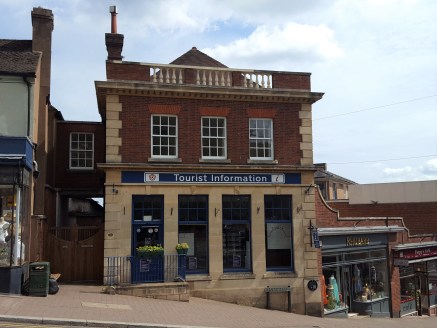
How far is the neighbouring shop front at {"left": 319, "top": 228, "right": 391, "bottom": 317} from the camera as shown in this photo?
64.8 ft

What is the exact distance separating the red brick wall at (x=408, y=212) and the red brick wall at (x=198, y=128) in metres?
12.8

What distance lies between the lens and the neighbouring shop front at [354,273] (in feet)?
64.8

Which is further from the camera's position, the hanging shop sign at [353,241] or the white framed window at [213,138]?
the hanging shop sign at [353,241]

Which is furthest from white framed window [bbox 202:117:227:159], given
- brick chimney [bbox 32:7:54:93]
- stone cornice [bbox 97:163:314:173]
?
brick chimney [bbox 32:7:54:93]

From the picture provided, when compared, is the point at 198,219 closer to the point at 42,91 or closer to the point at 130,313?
the point at 130,313

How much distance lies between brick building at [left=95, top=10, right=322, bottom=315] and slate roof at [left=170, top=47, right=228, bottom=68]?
3703 mm

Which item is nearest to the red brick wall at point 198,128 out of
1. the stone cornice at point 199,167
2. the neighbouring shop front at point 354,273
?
the stone cornice at point 199,167

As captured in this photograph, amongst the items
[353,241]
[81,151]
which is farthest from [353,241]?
[81,151]

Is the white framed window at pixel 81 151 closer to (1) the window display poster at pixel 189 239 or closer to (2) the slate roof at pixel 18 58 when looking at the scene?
(2) the slate roof at pixel 18 58

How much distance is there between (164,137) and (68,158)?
664 centimetres

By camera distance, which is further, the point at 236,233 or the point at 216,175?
the point at 236,233

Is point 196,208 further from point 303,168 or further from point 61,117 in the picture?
point 61,117

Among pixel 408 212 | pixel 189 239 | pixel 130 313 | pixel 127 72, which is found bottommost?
pixel 130 313

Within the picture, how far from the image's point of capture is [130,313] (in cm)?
1308
